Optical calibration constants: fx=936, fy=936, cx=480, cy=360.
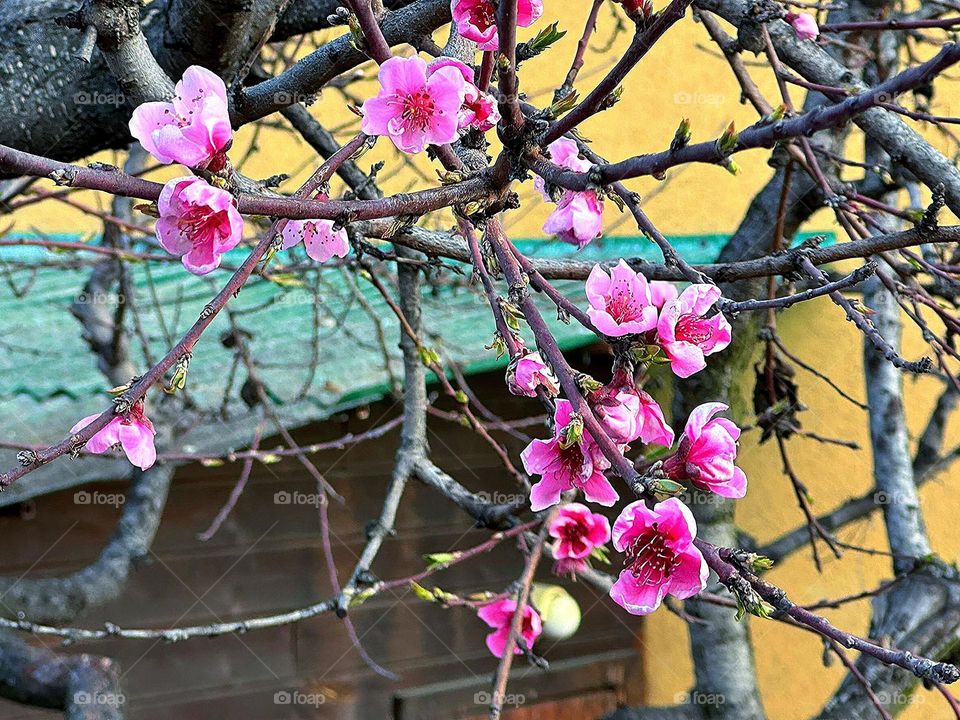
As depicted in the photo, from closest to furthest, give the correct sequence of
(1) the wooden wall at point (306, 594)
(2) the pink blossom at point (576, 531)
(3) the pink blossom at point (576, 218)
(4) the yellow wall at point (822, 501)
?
(3) the pink blossom at point (576, 218), (2) the pink blossom at point (576, 531), (1) the wooden wall at point (306, 594), (4) the yellow wall at point (822, 501)

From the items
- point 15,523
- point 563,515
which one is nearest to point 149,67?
point 563,515

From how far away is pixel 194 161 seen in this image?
730mm

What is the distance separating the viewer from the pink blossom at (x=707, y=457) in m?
0.83

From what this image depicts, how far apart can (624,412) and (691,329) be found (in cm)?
13

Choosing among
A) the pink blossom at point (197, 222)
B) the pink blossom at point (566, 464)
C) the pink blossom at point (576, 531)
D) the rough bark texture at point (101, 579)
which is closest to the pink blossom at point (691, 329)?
the pink blossom at point (566, 464)

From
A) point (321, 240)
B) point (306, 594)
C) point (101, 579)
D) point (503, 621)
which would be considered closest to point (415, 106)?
point (321, 240)

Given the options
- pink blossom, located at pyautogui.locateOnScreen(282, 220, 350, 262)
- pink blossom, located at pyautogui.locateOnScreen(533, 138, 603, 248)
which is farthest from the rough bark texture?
pink blossom, located at pyautogui.locateOnScreen(533, 138, 603, 248)

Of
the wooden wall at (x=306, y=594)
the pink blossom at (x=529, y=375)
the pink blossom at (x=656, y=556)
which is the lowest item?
the pink blossom at (x=656, y=556)

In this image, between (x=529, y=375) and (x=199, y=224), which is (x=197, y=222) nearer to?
(x=199, y=224)

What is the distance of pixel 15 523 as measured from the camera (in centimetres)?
306

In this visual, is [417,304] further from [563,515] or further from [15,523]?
[15,523]

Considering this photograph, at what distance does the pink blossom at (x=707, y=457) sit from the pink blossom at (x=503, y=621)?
1.16 meters

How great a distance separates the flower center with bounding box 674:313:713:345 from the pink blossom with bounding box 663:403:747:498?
0.28ft

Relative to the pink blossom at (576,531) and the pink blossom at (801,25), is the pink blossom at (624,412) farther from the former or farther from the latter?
the pink blossom at (801,25)
